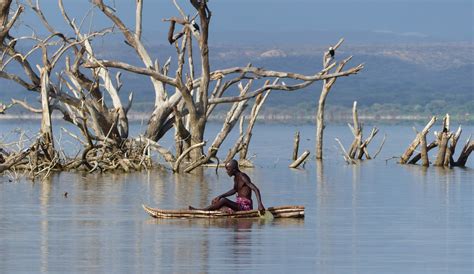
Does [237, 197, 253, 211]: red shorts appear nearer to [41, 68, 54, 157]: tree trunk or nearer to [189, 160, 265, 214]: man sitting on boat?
[189, 160, 265, 214]: man sitting on boat

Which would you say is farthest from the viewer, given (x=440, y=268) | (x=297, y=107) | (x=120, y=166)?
(x=297, y=107)

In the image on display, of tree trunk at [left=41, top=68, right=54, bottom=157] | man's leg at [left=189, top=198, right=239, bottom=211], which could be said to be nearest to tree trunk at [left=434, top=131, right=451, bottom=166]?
tree trunk at [left=41, top=68, right=54, bottom=157]

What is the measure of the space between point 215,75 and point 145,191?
281 inches

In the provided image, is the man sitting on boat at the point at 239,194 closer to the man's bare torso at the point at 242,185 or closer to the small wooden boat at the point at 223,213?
the man's bare torso at the point at 242,185

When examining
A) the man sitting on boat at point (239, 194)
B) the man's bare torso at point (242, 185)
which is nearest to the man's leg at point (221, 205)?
the man sitting on boat at point (239, 194)

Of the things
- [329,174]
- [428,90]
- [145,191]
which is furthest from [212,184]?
[428,90]

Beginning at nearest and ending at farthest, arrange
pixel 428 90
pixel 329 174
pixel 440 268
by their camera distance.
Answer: pixel 440 268, pixel 329 174, pixel 428 90

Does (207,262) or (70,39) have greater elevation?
(70,39)

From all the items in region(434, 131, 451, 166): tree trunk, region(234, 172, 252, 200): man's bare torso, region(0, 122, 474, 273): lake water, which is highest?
region(434, 131, 451, 166): tree trunk

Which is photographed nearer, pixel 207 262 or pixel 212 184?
pixel 207 262

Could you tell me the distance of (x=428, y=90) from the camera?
194m

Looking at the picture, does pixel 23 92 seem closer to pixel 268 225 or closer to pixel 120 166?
pixel 120 166

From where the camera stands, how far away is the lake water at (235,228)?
19281mm

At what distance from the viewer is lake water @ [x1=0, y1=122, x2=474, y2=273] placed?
19281mm
